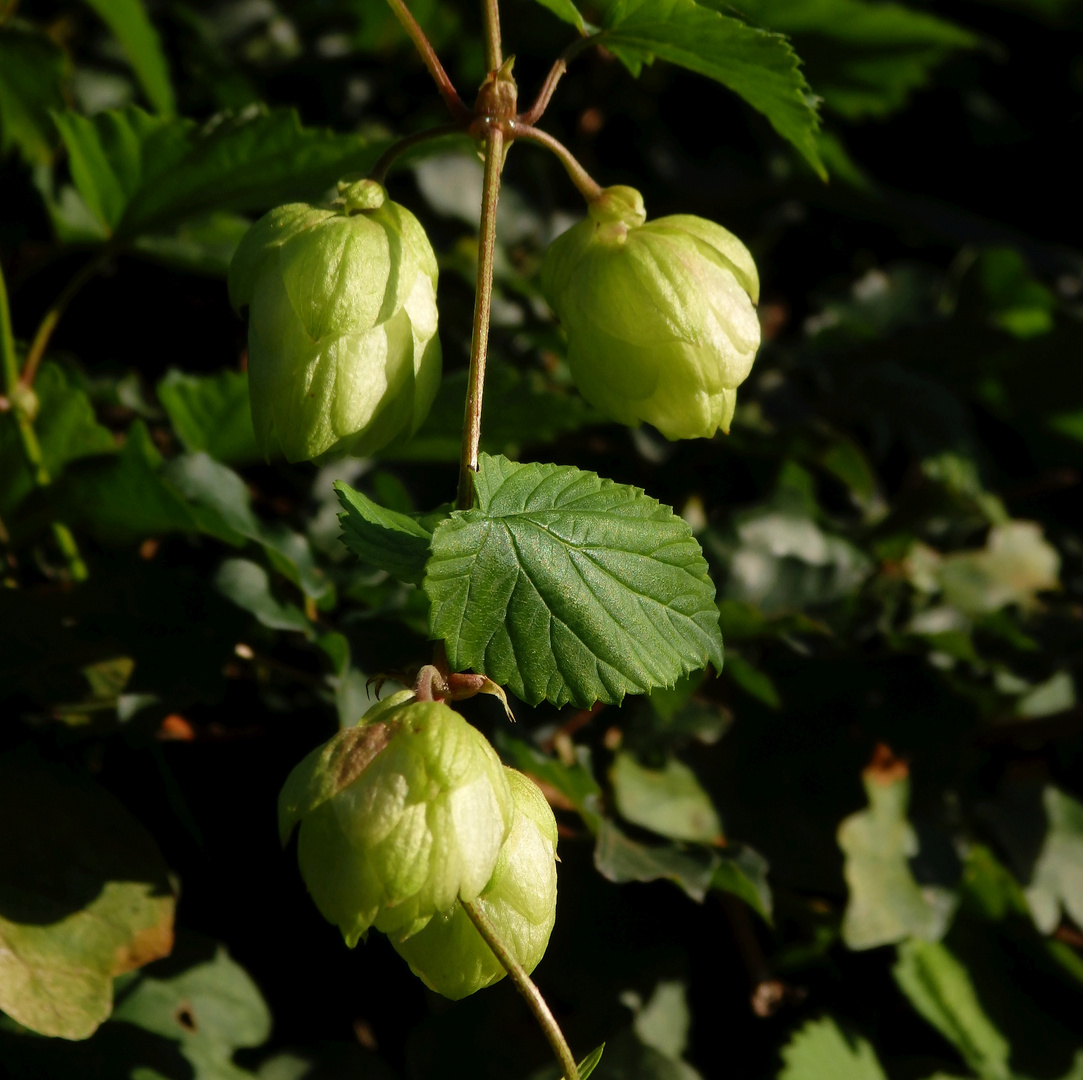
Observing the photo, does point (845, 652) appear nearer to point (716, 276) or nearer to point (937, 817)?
point (937, 817)

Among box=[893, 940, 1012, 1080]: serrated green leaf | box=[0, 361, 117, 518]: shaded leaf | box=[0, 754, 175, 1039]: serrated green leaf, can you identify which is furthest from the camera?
box=[893, 940, 1012, 1080]: serrated green leaf

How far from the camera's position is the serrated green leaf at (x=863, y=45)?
1.49m

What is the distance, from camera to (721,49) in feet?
2.43

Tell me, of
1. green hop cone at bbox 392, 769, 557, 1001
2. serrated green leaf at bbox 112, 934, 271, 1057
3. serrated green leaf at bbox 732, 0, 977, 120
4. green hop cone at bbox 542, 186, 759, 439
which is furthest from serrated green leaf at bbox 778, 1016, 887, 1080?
serrated green leaf at bbox 732, 0, 977, 120

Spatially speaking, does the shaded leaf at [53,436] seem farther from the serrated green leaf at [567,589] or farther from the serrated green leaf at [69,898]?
the serrated green leaf at [567,589]

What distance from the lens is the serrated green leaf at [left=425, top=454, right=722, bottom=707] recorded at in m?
0.60

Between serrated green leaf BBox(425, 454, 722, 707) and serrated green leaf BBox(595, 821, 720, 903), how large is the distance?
351mm

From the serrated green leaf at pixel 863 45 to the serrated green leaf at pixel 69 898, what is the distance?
1194 millimetres

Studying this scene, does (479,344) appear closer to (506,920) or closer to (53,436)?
(506,920)

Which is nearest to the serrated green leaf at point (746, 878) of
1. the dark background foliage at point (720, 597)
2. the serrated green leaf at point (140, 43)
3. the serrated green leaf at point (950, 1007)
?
the dark background foliage at point (720, 597)

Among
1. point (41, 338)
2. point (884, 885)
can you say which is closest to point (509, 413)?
point (41, 338)

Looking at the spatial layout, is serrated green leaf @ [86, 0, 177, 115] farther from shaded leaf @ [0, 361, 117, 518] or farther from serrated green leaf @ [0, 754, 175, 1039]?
serrated green leaf @ [0, 754, 175, 1039]

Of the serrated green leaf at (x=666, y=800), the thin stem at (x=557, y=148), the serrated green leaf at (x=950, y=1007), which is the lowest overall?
the serrated green leaf at (x=950, y=1007)

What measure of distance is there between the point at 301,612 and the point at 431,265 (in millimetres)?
370
